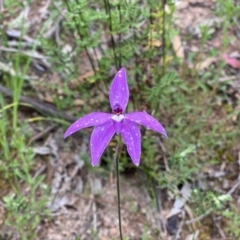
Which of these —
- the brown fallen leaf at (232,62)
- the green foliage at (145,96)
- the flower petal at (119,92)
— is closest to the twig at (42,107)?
the green foliage at (145,96)

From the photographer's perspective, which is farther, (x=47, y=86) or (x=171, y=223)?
(x=47, y=86)

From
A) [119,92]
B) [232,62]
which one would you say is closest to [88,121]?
[119,92]

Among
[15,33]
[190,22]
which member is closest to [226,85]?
[190,22]

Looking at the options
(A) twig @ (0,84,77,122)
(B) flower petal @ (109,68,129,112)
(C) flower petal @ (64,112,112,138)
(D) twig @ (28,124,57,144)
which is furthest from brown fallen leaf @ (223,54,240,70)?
(C) flower petal @ (64,112,112,138)

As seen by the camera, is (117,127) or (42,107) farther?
(42,107)

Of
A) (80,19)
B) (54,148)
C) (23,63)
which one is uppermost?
(80,19)

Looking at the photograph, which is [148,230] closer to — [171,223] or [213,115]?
[171,223]

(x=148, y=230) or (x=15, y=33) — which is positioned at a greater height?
(x=15, y=33)

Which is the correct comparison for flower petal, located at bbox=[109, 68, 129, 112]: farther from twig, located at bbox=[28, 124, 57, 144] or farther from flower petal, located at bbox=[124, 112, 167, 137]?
twig, located at bbox=[28, 124, 57, 144]

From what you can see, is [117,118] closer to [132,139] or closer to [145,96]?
[132,139]
